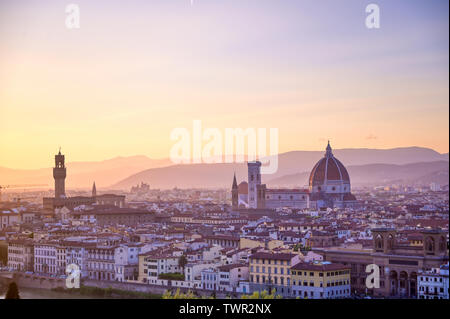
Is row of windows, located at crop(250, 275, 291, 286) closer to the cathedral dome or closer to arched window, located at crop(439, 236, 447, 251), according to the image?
arched window, located at crop(439, 236, 447, 251)

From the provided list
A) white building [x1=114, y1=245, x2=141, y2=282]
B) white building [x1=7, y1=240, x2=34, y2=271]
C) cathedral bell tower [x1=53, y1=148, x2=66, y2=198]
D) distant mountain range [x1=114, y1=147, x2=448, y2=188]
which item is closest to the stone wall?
white building [x1=114, y1=245, x2=141, y2=282]

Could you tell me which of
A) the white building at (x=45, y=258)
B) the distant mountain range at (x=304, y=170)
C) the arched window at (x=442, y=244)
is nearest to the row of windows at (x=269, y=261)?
the arched window at (x=442, y=244)

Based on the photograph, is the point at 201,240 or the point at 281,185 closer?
the point at 201,240

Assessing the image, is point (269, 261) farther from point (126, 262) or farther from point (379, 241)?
point (126, 262)

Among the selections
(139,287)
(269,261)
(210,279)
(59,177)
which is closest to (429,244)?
(269,261)
